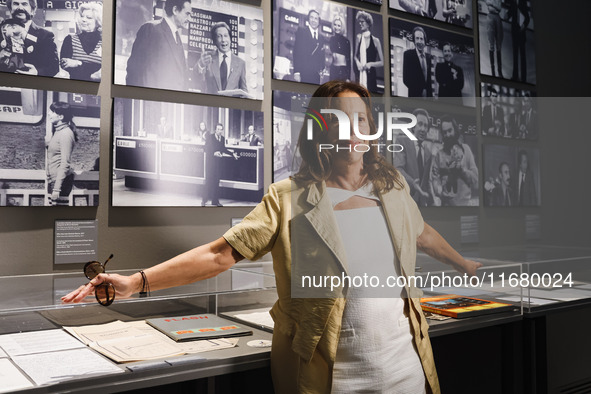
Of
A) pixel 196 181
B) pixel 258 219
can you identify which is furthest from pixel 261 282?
pixel 258 219

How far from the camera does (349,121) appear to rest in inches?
64.9

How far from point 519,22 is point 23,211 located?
3.25m

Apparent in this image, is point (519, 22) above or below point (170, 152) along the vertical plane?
above

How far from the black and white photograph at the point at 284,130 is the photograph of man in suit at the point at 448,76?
1003mm

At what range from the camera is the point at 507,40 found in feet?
12.2

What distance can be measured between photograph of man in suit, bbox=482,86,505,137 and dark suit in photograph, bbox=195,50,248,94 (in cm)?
168

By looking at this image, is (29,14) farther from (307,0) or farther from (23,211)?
(307,0)

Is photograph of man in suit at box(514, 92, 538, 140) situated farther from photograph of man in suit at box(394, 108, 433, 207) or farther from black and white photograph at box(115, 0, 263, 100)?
black and white photograph at box(115, 0, 263, 100)

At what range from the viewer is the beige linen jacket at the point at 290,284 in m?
1.58

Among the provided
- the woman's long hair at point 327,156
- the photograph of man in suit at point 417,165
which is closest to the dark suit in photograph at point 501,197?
the photograph of man in suit at point 417,165

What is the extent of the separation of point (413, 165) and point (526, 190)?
0.97 meters

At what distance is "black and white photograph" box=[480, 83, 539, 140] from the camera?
3.61m

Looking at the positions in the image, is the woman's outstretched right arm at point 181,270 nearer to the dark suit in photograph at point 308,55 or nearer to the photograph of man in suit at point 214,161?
the photograph of man in suit at point 214,161

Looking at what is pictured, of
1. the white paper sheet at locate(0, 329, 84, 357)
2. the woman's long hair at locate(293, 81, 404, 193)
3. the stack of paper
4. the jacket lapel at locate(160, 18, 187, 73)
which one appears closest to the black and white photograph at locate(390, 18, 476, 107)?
the jacket lapel at locate(160, 18, 187, 73)
